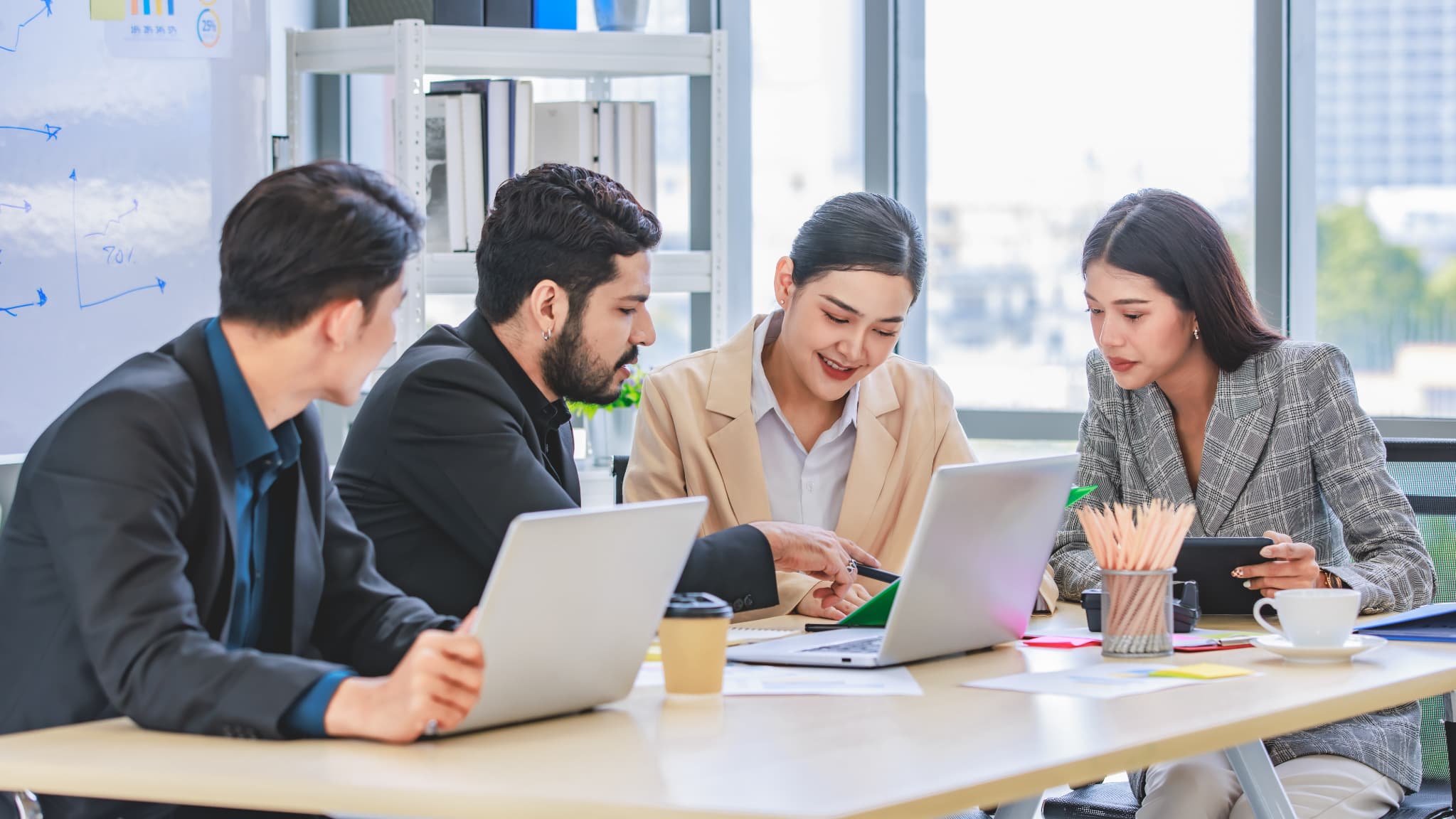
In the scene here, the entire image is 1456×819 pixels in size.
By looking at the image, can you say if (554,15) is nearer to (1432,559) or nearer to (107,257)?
(107,257)

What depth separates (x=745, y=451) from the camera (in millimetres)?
2285

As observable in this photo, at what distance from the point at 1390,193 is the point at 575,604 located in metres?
3.06

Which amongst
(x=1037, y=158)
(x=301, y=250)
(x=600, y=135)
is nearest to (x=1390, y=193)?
(x=1037, y=158)

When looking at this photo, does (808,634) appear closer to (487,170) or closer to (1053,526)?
(1053,526)

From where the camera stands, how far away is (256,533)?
142cm

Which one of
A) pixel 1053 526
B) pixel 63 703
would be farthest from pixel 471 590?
pixel 1053 526

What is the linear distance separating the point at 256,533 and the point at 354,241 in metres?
0.32

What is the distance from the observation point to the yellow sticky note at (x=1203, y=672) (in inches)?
56.1

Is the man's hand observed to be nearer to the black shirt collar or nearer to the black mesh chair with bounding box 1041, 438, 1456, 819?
the black shirt collar

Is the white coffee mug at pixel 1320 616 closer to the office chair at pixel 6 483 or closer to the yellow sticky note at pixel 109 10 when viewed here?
the office chair at pixel 6 483

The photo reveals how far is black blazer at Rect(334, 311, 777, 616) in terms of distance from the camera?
1.69 m

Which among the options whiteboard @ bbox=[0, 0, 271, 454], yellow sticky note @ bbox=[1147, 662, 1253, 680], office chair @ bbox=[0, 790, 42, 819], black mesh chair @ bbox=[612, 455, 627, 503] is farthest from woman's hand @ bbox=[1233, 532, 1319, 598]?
whiteboard @ bbox=[0, 0, 271, 454]

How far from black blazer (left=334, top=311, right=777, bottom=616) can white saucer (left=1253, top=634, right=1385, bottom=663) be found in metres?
0.61

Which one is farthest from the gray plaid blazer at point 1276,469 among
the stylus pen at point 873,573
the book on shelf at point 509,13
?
the book on shelf at point 509,13
